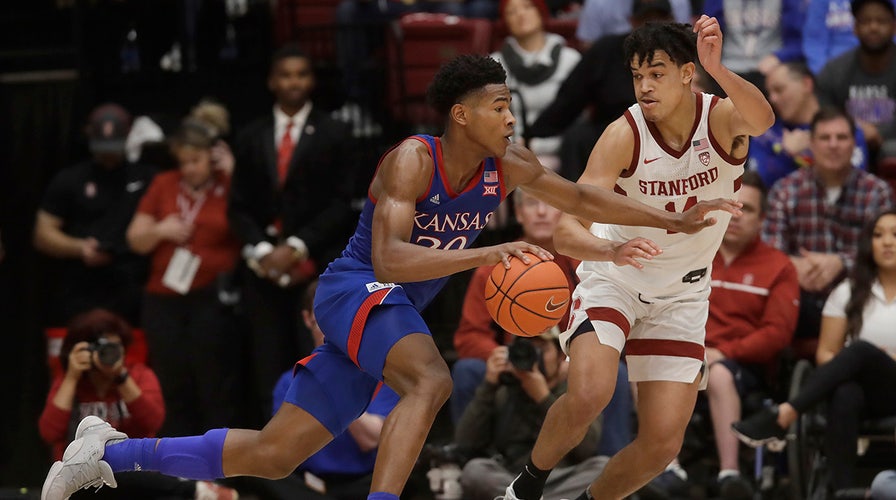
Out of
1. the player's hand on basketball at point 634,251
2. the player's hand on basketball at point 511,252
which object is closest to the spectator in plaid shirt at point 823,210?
the player's hand on basketball at point 634,251

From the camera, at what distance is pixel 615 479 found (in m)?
6.32

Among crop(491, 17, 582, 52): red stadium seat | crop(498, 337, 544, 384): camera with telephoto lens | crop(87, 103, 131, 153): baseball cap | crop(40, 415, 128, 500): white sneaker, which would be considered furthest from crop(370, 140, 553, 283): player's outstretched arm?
crop(491, 17, 582, 52): red stadium seat

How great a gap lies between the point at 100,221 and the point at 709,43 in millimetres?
5235

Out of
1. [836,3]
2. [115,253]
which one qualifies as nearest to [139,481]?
[115,253]

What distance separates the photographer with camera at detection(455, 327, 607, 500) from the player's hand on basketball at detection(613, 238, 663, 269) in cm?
178

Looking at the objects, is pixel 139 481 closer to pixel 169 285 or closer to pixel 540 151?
pixel 169 285

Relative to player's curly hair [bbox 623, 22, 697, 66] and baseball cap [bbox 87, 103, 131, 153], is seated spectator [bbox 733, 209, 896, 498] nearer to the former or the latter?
player's curly hair [bbox 623, 22, 697, 66]

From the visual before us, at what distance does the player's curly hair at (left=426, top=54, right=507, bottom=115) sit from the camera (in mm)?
6008

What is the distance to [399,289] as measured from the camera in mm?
5957

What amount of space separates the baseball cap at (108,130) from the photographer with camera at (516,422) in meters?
3.29

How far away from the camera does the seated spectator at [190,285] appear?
934 centimetres

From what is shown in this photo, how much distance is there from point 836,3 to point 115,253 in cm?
506

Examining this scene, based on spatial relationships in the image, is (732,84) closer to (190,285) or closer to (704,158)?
(704,158)

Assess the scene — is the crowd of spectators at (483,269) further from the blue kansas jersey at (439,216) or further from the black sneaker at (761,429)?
the blue kansas jersey at (439,216)
